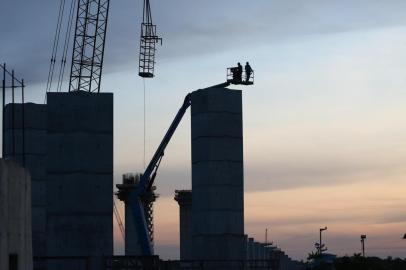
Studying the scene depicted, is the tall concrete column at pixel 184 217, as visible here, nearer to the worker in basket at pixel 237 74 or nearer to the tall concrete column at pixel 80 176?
the worker in basket at pixel 237 74

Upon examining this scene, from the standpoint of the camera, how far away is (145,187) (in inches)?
3378

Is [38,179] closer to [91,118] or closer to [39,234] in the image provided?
[39,234]

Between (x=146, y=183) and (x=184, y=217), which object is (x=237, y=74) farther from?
(x=184, y=217)

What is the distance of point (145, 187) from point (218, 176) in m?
10.6

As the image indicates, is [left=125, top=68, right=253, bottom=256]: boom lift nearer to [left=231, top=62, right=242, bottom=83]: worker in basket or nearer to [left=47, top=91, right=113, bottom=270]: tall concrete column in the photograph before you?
[left=231, top=62, right=242, bottom=83]: worker in basket

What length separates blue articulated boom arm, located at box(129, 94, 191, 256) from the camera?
82.7 m

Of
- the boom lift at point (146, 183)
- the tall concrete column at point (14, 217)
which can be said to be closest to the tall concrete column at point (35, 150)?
the boom lift at point (146, 183)

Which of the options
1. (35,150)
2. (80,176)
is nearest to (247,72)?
(35,150)

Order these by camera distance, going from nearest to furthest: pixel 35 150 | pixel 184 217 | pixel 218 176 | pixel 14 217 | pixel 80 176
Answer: pixel 14 217 → pixel 80 176 → pixel 218 176 → pixel 35 150 → pixel 184 217

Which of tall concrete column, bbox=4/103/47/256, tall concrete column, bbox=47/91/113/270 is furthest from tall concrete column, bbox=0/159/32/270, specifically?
tall concrete column, bbox=4/103/47/256

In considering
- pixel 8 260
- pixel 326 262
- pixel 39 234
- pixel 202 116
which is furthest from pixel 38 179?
pixel 8 260

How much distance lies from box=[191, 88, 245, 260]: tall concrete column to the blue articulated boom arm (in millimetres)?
5360

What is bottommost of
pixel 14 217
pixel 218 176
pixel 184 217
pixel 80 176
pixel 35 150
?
→ pixel 14 217

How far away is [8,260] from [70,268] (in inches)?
1381
